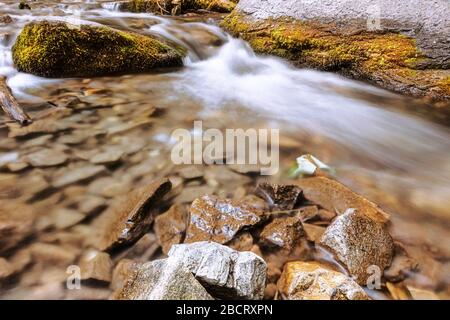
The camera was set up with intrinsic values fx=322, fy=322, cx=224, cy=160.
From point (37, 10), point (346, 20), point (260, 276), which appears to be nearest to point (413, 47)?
point (346, 20)

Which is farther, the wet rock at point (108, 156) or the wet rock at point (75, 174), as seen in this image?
the wet rock at point (108, 156)

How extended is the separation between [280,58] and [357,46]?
4.74ft

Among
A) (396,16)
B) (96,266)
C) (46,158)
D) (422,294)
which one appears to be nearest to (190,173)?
(96,266)

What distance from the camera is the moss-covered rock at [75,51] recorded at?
4.70m

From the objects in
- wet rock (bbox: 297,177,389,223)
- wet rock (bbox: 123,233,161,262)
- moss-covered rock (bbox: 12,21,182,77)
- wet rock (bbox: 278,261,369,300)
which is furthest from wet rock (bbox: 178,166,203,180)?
moss-covered rock (bbox: 12,21,182,77)

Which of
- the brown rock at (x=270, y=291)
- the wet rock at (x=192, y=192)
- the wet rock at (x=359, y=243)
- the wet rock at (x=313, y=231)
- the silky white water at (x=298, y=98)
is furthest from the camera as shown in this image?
the silky white water at (x=298, y=98)

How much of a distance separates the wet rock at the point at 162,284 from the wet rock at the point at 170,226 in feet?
1.32

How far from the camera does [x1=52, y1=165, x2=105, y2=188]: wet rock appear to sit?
9.00 feet

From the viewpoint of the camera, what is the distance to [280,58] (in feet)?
21.1

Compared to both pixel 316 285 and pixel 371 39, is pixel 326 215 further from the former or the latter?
pixel 371 39

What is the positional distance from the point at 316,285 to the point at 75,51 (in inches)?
186

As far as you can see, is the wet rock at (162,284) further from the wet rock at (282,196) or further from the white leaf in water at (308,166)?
the white leaf in water at (308,166)

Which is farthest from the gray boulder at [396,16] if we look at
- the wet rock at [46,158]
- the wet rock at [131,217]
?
the wet rock at [46,158]

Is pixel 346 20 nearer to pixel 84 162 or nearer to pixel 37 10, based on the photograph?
pixel 84 162
